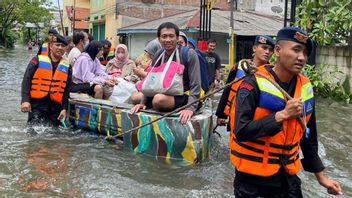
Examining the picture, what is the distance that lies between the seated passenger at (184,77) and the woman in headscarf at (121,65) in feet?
8.34

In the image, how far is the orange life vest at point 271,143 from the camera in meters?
2.83

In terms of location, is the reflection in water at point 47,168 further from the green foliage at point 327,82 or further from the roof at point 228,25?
the roof at point 228,25

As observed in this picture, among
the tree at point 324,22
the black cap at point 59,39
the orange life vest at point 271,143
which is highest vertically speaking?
the tree at point 324,22

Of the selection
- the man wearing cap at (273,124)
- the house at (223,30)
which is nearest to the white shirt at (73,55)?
the man wearing cap at (273,124)

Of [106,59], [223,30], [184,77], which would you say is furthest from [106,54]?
[223,30]

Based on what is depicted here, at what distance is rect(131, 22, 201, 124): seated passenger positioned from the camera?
5.77 metres

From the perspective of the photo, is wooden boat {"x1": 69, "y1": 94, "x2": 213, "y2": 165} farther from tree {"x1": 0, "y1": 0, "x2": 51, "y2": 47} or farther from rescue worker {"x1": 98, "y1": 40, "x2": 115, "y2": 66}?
tree {"x1": 0, "y1": 0, "x2": 51, "y2": 47}

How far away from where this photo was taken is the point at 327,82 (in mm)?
12719

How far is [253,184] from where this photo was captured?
2.95 meters

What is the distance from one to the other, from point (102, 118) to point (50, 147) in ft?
3.05

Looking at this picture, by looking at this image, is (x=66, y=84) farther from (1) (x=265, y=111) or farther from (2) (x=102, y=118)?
(1) (x=265, y=111)

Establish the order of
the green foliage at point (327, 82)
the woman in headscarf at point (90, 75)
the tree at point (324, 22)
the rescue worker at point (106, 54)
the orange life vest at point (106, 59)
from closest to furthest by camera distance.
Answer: the woman in headscarf at point (90, 75), the rescue worker at point (106, 54), the orange life vest at point (106, 59), the tree at point (324, 22), the green foliage at point (327, 82)

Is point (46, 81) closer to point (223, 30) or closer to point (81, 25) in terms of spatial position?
point (223, 30)

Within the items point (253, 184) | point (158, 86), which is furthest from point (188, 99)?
point (253, 184)
